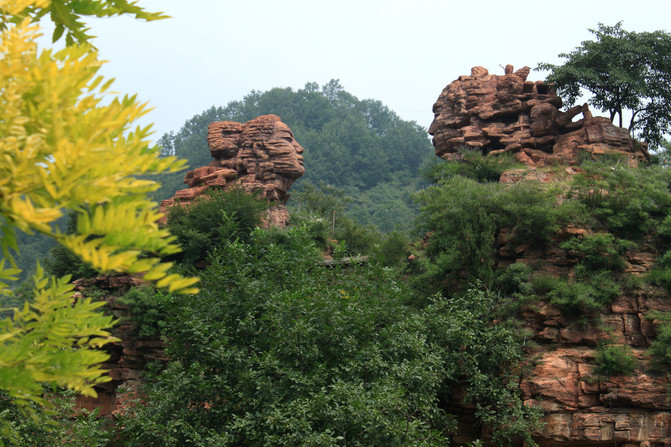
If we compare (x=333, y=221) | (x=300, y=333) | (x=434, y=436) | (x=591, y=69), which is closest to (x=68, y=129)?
(x=300, y=333)

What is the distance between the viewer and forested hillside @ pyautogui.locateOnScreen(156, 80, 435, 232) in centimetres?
5388

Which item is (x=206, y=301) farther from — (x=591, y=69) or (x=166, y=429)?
(x=591, y=69)

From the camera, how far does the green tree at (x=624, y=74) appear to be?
2077 centimetres

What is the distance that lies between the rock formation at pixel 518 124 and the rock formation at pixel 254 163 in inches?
279

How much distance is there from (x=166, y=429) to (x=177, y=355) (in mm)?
2258

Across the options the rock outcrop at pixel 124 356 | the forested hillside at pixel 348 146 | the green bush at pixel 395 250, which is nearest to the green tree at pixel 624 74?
the green bush at pixel 395 250

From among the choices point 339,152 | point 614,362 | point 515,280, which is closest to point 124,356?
point 515,280

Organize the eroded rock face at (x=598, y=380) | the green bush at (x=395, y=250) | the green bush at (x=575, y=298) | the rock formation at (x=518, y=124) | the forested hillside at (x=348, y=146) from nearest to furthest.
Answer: the eroded rock face at (x=598, y=380) → the green bush at (x=575, y=298) → the green bush at (x=395, y=250) → the rock formation at (x=518, y=124) → the forested hillside at (x=348, y=146)

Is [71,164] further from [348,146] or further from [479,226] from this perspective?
[348,146]

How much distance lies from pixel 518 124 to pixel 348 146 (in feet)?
144

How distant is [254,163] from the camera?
2645 centimetres

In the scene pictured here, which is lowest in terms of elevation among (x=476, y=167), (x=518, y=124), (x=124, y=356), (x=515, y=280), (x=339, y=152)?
(x=124, y=356)

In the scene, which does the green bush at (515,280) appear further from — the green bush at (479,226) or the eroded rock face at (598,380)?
the eroded rock face at (598,380)

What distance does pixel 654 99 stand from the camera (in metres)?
22.1
